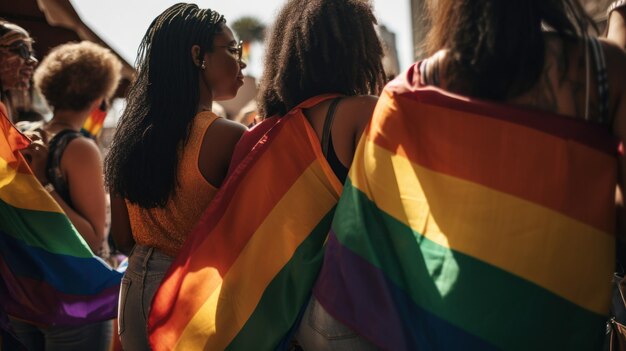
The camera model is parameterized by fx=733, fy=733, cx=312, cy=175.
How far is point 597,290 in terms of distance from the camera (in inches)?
67.6

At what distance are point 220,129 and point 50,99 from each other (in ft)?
5.62

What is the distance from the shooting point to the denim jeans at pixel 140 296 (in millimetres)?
2562

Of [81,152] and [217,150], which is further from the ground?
[217,150]

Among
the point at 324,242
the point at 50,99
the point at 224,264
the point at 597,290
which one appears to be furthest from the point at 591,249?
the point at 50,99

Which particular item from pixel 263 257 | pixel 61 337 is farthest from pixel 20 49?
pixel 263 257

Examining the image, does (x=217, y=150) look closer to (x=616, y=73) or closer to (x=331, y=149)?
(x=331, y=149)

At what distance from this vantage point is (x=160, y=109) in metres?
2.68

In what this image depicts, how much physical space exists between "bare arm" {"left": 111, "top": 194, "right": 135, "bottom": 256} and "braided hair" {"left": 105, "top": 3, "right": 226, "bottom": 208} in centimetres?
10

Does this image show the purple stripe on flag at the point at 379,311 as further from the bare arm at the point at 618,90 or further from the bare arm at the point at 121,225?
the bare arm at the point at 121,225

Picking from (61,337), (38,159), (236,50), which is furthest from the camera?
(38,159)

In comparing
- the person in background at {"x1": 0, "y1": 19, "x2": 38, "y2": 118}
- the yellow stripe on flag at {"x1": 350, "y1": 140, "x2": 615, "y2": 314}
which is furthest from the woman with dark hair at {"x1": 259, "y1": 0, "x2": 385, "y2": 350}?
the person in background at {"x1": 0, "y1": 19, "x2": 38, "y2": 118}

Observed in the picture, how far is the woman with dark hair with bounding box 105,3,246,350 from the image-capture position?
2.58 m

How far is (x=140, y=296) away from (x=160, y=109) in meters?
0.68

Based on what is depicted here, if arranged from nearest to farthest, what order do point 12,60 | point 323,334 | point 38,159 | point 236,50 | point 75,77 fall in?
point 323,334 < point 236,50 < point 38,159 < point 12,60 < point 75,77
